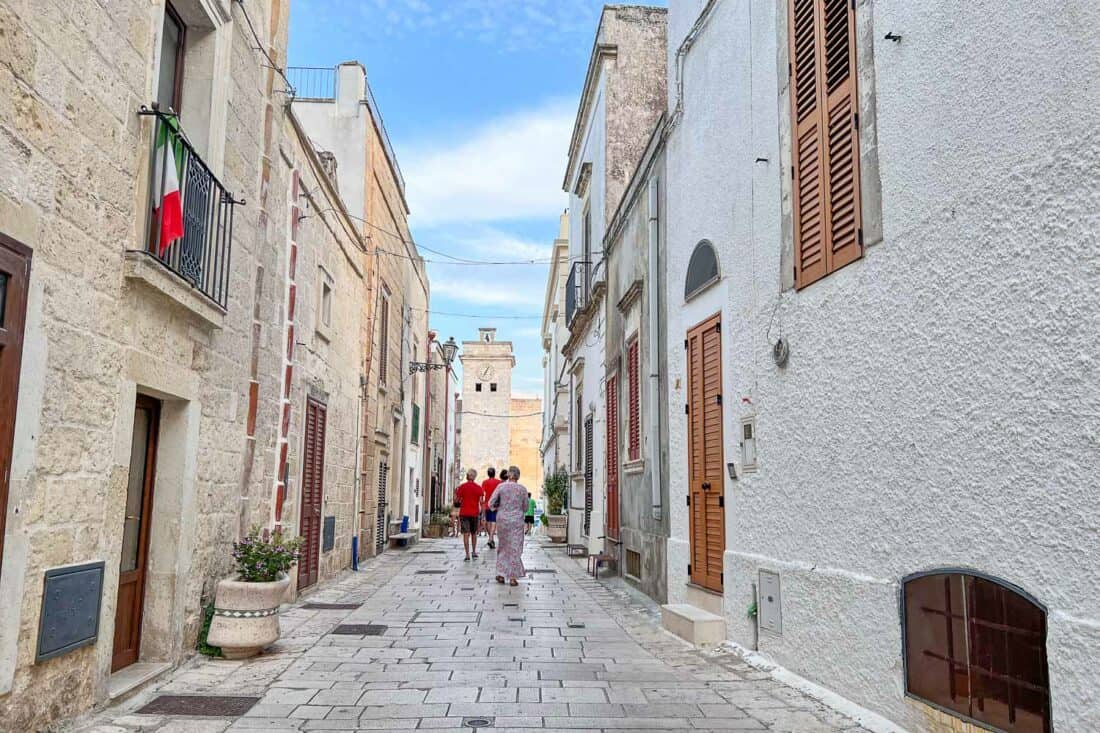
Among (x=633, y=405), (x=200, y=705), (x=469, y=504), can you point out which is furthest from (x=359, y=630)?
(x=469, y=504)

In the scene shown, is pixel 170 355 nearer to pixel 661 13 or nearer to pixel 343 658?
pixel 343 658

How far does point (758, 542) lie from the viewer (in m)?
6.77

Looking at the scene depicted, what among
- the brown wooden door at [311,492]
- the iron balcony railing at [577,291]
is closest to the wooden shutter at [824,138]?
the brown wooden door at [311,492]

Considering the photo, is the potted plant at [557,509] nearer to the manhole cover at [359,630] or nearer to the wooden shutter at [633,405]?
the wooden shutter at [633,405]

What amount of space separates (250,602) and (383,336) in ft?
34.4

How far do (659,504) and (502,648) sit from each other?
3.32 m

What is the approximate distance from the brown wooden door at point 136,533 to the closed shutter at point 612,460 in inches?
329

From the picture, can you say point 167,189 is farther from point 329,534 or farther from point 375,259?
point 375,259

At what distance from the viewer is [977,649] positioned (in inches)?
167

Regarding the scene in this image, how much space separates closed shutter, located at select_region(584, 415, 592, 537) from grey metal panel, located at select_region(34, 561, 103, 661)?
479 inches

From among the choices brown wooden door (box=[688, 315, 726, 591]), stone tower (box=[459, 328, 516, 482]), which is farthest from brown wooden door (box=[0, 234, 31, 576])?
stone tower (box=[459, 328, 516, 482])

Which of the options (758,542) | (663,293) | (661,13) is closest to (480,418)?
(661,13)

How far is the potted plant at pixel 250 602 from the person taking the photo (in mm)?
6453

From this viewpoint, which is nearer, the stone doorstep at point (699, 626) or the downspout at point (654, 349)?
the stone doorstep at point (699, 626)
